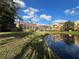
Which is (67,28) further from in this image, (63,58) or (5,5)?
(63,58)

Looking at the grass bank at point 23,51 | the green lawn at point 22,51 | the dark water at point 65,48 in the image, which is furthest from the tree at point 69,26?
the grass bank at point 23,51

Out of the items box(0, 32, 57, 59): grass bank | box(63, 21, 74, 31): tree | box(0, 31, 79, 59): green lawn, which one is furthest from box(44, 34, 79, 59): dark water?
box(63, 21, 74, 31): tree

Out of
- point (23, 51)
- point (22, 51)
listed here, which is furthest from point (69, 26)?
point (22, 51)

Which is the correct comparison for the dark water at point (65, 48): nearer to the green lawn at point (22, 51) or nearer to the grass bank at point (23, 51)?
the green lawn at point (22, 51)

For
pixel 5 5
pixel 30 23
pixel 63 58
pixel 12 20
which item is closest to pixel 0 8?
pixel 5 5

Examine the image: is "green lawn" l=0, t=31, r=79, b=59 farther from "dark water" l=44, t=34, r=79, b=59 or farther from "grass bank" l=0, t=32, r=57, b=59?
"dark water" l=44, t=34, r=79, b=59

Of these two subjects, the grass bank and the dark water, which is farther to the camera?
the dark water

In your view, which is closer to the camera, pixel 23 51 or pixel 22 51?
pixel 22 51

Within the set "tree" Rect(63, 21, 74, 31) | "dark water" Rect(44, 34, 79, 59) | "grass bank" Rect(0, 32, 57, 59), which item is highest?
"tree" Rect(63, 21, 74, 31)

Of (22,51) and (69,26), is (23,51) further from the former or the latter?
(69,26)

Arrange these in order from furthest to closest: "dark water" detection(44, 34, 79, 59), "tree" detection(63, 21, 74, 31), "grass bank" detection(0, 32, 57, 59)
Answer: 1. "tree" detection(63, 21, 74, 31)
2. "dark water" detection(44, 34, 79, 59)
3. "grass bank" detection(0, 32, 57, 59)

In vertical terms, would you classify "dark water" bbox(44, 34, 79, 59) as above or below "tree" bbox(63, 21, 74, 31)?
below

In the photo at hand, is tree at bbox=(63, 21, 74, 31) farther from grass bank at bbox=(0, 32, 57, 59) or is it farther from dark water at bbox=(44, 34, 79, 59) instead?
grass bank at bbox=(0, 32, 57, 59)

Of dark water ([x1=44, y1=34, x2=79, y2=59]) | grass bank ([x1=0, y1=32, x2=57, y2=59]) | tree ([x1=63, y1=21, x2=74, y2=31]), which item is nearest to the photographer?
grass bank ([x1=0, y1=32, x2=57, y2=59])
